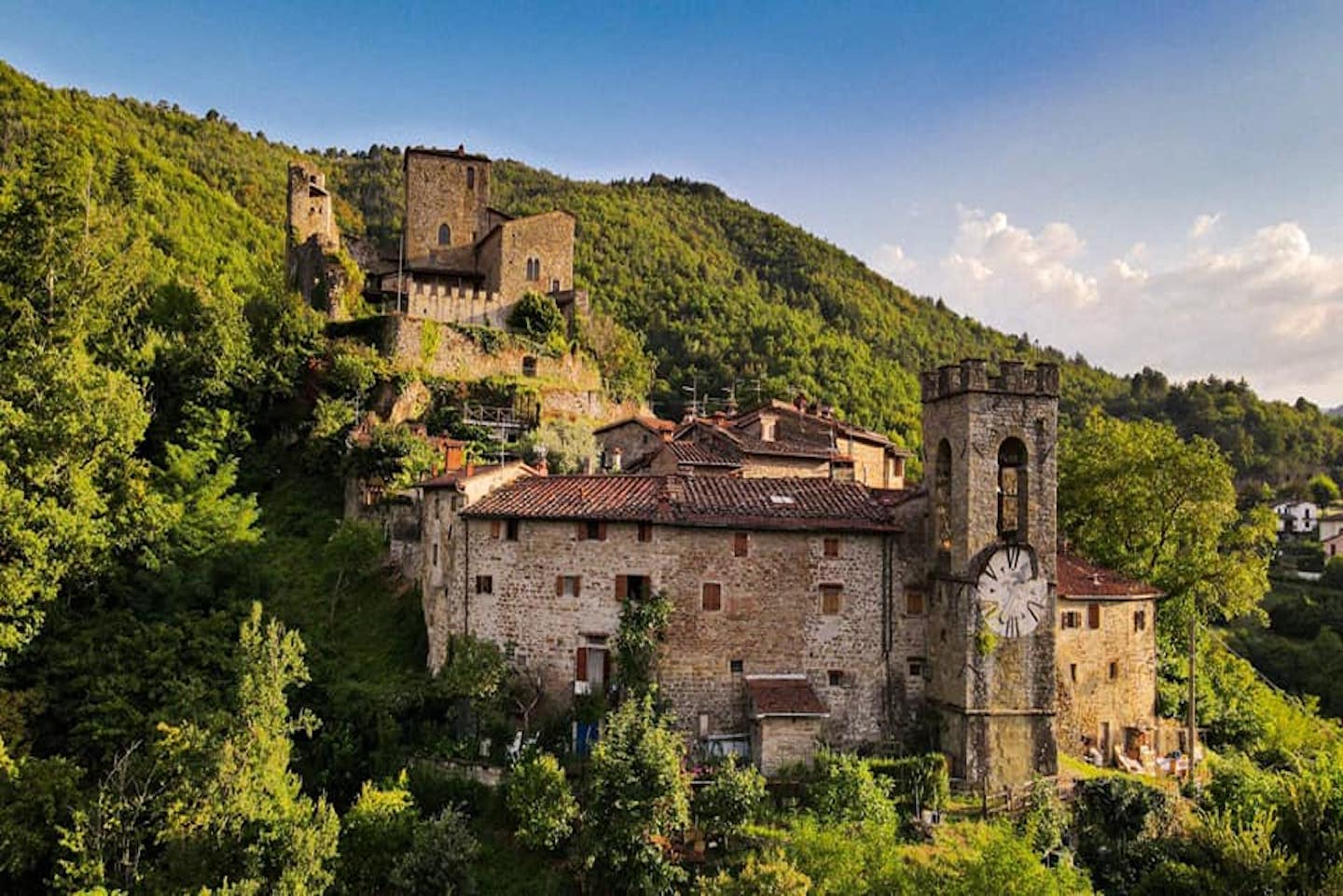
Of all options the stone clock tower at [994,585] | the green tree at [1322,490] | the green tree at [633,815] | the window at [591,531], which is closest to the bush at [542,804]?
the green tree at [633,815]

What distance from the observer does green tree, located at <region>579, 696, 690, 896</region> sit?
78.6ft

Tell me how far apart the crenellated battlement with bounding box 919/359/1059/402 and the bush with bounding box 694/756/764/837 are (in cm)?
1294

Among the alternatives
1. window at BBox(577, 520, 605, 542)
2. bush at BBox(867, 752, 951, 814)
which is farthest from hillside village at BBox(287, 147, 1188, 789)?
bush at BBox(867, 752, 951, 814)

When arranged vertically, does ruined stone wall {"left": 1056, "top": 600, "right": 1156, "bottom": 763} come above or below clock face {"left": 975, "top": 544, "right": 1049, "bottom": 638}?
below

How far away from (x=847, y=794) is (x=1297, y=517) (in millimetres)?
91540

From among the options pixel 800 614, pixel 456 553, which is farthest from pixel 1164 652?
pixel 456 553

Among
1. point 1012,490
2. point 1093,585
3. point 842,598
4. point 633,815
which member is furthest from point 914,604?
point 633,815

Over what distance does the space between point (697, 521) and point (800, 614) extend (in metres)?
4.30

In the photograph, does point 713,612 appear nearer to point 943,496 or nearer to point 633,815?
point 633,815

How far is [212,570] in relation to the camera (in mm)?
35281

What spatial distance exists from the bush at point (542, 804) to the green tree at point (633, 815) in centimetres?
59

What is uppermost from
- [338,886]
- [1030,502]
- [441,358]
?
[441,358]

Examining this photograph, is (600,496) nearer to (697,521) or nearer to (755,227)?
(697,521)

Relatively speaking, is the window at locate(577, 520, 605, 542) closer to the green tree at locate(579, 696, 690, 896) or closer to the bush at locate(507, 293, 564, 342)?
the green tree at locate(579, 696, 690, 896)
